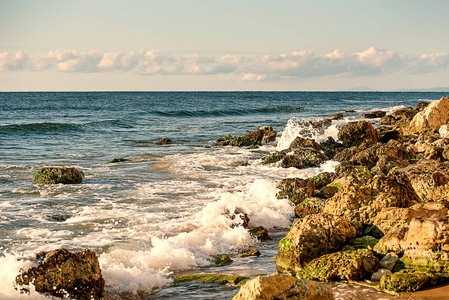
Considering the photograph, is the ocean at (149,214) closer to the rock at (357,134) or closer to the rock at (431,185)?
the rock at (357,134)

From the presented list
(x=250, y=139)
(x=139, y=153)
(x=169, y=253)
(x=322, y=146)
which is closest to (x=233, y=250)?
(x=169, y=253)

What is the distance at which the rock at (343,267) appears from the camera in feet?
18.8

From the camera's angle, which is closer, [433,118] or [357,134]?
[357,134]

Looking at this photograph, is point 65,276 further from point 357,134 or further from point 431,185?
point 357,134

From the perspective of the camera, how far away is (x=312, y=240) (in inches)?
255

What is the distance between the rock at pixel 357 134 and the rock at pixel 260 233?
35.8ft

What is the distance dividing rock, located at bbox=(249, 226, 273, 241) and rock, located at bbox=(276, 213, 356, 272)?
6.04ft

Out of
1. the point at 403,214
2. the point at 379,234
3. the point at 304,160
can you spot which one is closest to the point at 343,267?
the point at 379,234

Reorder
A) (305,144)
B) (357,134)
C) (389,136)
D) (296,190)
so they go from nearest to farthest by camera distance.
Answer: (296,190) → (305,144) → (357,134) → (389,136)

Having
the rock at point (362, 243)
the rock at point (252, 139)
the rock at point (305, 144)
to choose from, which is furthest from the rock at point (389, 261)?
the rock at point (252, 139)

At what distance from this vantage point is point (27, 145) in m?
22.8

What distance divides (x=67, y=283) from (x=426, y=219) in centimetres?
450

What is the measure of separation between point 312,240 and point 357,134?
1311 cm

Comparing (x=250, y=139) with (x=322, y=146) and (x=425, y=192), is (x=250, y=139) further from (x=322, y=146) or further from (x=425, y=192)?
(x=425, y=192)
